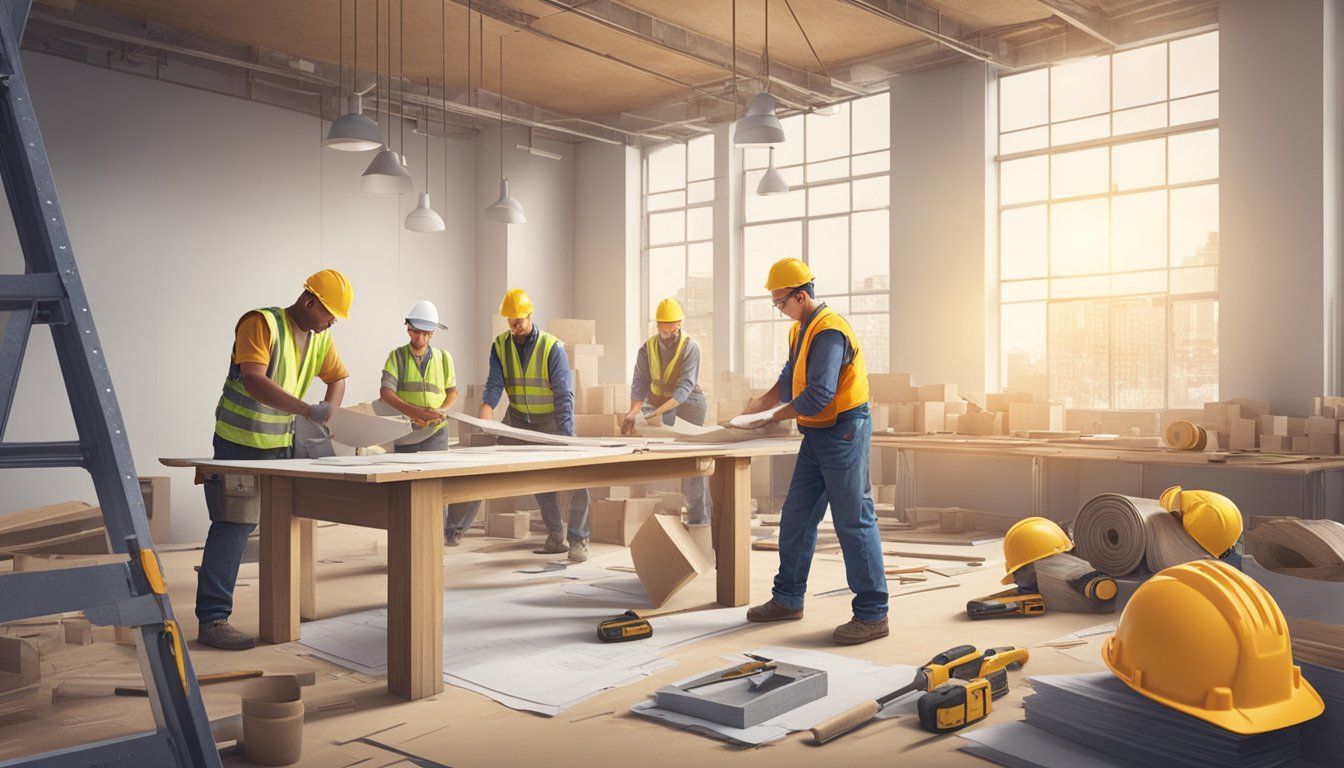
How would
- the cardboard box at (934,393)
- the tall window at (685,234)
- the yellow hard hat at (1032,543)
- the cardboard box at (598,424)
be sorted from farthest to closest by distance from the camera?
1. the tall window at (685,234)
2. the cardboard box at (934,393)
3. the cardboard box at (598,424)
4. the yellow hard hat at (1032,543)

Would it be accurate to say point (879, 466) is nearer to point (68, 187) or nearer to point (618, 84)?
point (618, 84)

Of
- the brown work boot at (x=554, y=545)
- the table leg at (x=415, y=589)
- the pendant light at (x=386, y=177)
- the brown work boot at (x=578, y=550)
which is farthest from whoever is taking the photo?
the pendant light at (x=386, y=177)

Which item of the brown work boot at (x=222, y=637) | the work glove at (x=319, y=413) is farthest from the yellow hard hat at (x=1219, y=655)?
the brown work boot at (x=222, y=637)

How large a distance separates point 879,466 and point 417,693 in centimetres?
756

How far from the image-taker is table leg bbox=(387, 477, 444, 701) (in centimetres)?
404

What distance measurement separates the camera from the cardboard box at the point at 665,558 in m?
5.64

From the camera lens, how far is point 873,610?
4.92 m

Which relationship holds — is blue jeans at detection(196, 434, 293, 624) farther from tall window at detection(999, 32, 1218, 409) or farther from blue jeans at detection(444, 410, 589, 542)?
tall window at detection(999, 32, 1218, 409)

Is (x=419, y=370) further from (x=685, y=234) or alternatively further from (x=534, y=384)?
(x=685, y=234)

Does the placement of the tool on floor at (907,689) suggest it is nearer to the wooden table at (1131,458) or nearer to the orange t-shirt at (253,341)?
the orange t-shirt at (253,341)

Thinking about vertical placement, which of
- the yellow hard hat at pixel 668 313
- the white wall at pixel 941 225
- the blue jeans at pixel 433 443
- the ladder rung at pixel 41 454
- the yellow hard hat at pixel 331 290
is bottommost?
the blue jeans at pixel 433 443

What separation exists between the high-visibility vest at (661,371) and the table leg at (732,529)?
291 centimetres

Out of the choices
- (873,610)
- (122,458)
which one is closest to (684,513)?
(873,610)

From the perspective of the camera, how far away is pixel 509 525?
861 cm
